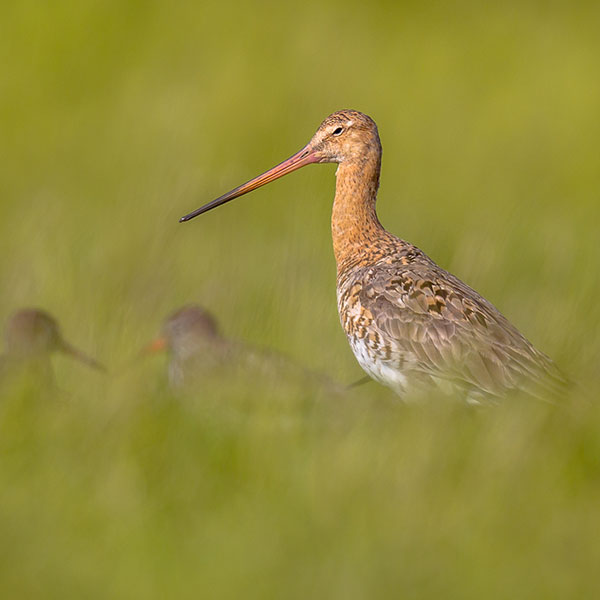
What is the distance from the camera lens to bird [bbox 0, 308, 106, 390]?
646 centimetres

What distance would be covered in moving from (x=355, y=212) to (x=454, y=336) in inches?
49.3

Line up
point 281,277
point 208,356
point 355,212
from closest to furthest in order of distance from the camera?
point 355,212 < point 208,356 < point 281,277

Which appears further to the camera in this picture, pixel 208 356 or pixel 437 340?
pixel 208 356

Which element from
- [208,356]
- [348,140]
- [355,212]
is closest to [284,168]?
[348,140]

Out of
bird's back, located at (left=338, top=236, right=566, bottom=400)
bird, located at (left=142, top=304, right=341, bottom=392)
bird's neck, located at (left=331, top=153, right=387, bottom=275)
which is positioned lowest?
bird, located at (left=142, top=304, right=341, bottom=392)

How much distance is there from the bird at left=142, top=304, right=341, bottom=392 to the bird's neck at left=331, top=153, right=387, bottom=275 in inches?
26.8

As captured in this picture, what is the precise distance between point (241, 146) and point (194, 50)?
196 cm

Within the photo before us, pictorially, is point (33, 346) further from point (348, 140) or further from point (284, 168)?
point (348, 140)

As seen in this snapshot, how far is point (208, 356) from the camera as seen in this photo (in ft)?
23.3

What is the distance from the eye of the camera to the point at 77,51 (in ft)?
47.1

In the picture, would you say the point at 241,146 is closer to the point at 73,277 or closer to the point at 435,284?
the point at 73,277

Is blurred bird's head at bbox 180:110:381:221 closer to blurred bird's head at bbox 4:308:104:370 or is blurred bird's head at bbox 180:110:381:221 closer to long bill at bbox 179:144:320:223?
long bill at bbox 179:144:320:223

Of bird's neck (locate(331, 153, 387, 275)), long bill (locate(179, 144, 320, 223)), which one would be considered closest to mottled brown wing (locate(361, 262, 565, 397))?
bird's neck (locate(331, 153, 387, 275))

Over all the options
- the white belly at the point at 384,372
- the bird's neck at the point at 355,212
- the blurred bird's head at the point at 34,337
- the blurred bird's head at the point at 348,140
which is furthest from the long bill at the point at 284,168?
the white belly at the point at 384,372
